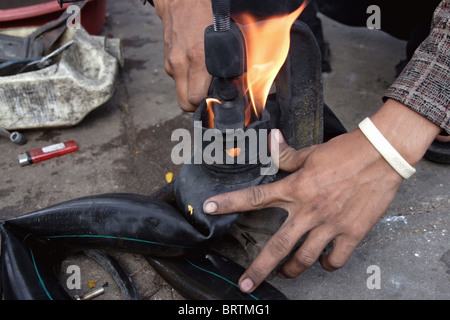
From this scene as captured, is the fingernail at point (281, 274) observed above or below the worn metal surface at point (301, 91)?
below

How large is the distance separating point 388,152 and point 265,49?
1.77 feet

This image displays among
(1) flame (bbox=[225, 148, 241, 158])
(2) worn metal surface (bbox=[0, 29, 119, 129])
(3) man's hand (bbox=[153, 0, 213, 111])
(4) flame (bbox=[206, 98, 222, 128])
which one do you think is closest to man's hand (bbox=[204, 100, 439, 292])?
(1) flame (bbox=[225, 148, 241, 158])

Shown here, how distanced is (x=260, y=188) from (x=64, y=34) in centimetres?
206

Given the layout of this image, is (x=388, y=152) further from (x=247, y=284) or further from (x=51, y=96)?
(x=51, y=96)

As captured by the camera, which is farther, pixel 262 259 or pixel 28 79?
pixel 28 79

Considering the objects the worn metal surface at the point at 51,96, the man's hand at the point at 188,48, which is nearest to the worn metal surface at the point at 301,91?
the man's hand at the point at 188,48

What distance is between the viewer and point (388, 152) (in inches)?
50.4

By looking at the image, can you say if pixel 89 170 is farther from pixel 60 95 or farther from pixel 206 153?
pixel 206 153

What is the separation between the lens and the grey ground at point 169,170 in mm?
1536

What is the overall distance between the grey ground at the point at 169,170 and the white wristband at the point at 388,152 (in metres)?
0.46

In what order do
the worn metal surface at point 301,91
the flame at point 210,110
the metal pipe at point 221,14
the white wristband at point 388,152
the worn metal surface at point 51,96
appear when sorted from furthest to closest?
the worn metal surface at point 51,96 < the worn metal surface at point 301,91 < the flame at point 210,110 < the white wristband at point 388,152 < the metal pipe at point 221,14

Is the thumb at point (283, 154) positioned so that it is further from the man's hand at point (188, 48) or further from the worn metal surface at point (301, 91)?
the man's hand at point (188, 48)
